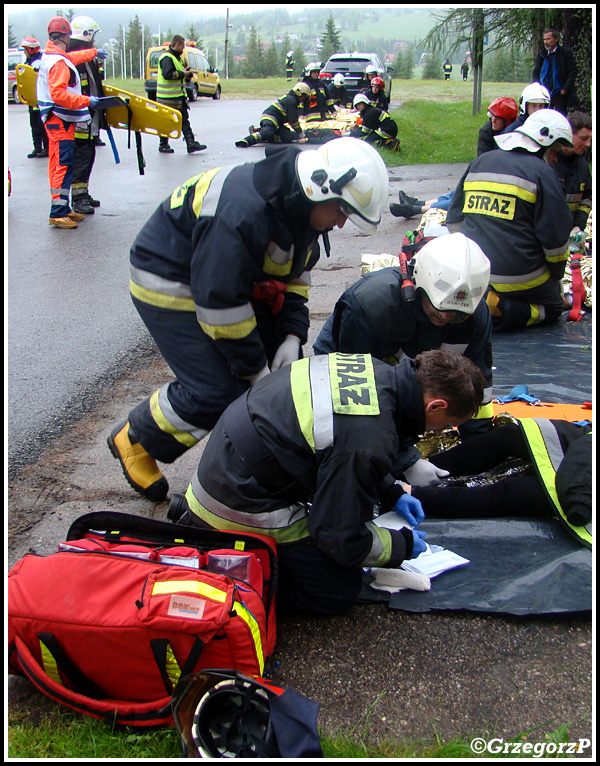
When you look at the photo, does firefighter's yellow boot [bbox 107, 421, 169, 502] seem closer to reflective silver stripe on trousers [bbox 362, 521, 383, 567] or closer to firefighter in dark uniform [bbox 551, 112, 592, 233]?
reflective silver stripe on trousers [bbox 362, 521, 383, 567]

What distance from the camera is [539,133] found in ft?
15.6

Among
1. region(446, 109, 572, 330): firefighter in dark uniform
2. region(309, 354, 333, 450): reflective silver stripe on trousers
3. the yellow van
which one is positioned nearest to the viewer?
region(309, 354, 333, 450): reflective silver stripe on trousers

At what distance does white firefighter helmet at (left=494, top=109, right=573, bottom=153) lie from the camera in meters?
4.74

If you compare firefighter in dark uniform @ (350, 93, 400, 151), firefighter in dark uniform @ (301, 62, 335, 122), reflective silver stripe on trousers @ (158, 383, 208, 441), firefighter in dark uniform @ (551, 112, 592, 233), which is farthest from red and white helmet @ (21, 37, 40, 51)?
reflective silver stripe on trousers @ (158, 383, 208, 441)

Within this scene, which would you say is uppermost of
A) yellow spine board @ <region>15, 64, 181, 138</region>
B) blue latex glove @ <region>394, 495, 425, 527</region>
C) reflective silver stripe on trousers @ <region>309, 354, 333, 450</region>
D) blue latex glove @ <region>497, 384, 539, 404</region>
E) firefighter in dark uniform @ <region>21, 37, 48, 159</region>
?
firefighter in dark uniform @ <region>21, 37, 48, 159</region>

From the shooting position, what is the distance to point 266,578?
2.33m

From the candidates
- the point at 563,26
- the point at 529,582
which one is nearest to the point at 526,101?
the point at 563,26

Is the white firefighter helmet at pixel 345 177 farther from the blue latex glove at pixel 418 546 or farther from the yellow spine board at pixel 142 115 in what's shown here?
the yellow spine board at pixel 142 115

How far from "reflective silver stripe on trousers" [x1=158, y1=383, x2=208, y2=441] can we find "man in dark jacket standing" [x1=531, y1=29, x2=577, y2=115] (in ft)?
26.9

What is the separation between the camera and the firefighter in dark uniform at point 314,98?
49.0ft

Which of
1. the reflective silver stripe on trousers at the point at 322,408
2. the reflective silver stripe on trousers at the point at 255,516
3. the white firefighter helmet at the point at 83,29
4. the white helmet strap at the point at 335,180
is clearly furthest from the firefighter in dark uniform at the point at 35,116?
the reflective silver stripe on trousers at the point at 322,408

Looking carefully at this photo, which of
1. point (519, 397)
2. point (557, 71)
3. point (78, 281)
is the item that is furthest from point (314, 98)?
point (519, 397)

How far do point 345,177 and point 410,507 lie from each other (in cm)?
130

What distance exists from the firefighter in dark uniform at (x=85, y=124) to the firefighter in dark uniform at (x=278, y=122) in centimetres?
517
